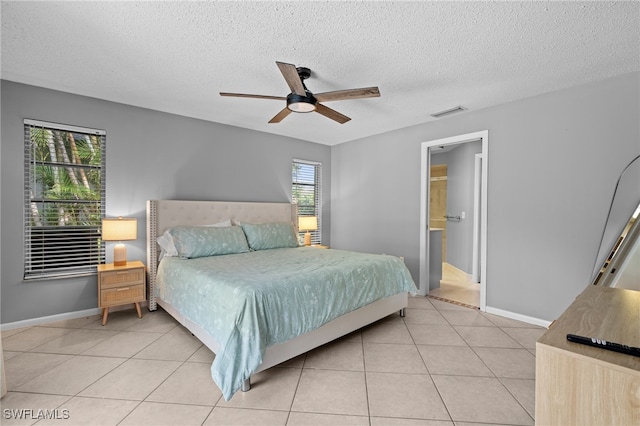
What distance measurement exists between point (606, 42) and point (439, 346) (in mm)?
2765

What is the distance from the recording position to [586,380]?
0.86 meters

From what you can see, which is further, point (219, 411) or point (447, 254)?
point (447, 254)

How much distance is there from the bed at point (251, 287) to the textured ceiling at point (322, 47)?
1606 mm

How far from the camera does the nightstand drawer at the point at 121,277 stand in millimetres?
3031

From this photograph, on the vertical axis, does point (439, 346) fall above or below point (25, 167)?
below

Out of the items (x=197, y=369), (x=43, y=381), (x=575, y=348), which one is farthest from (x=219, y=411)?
(x=575, y=348)

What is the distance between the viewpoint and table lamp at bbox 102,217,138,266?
3.04 m

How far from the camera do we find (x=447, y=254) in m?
6.24

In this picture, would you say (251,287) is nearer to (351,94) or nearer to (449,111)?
(351,94)

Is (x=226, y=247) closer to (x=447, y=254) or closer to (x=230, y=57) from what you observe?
(x=230, y=57)

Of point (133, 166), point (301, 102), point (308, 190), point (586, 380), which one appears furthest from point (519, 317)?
point (133, 166)

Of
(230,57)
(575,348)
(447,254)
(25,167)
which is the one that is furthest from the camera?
(447,254)

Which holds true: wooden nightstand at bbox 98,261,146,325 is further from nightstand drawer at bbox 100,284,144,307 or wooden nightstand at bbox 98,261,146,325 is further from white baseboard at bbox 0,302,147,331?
white baseboard at bbox 0,302,147,331

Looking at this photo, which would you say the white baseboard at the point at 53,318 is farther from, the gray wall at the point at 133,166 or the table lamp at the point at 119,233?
the table lamp at the point at 119,233
